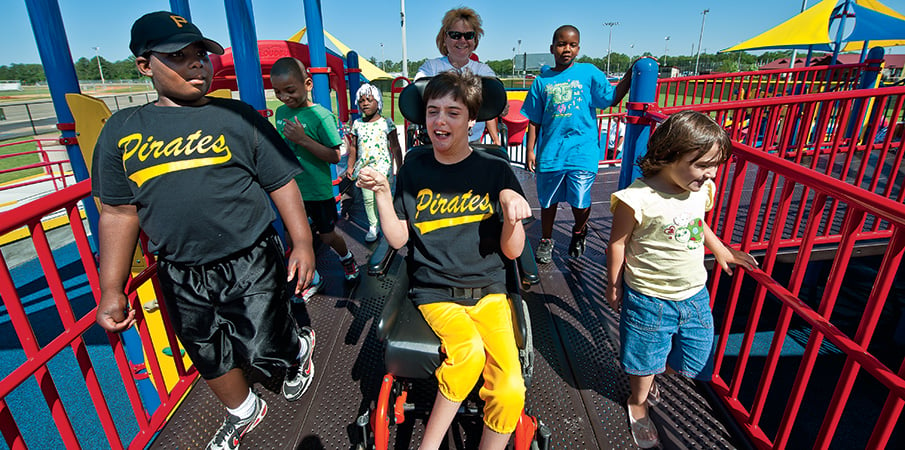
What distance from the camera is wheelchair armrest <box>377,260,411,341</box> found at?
1762mm

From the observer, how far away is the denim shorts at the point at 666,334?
1900 mm

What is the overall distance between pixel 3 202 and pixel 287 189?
10.7 metres

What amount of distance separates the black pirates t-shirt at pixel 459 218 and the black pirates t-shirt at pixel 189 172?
0.68 metres

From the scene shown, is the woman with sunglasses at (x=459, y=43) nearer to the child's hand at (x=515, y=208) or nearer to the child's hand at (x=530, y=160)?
the child's hand at (x=530, y=160)

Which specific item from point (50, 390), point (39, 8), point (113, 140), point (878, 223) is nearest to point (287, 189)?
point (113, 140)

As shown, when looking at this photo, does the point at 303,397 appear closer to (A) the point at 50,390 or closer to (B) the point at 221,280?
(B) the point at 221,280

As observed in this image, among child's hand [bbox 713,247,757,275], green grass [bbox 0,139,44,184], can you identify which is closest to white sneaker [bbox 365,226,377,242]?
child's hand [bbox 713,247,757,275]

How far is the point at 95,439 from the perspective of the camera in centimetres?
409

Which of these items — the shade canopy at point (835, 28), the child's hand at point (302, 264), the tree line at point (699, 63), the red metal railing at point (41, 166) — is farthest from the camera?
the tree line at point (699, 63)

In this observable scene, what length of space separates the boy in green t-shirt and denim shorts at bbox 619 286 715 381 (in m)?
2.23

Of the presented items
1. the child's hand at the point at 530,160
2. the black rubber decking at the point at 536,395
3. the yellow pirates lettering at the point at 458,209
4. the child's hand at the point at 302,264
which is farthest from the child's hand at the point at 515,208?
the child's hand at the point at 530,160

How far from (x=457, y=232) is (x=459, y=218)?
0.07m

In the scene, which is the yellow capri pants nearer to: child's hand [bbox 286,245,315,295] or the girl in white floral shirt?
child's hand [bbox 286,245,315,295]

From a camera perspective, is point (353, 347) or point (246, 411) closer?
point (246, 411)
